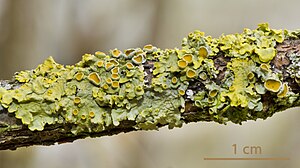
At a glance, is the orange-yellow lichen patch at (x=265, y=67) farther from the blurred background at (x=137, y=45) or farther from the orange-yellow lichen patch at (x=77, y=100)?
the blurred background at (x=137, y=45)

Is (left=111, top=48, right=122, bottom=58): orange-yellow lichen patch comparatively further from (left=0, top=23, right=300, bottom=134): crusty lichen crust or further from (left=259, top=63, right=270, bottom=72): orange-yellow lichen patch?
(left=259, top=63, right=270, bottom=72): orange-yellow lichen patch

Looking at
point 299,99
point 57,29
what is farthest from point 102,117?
point 57,29

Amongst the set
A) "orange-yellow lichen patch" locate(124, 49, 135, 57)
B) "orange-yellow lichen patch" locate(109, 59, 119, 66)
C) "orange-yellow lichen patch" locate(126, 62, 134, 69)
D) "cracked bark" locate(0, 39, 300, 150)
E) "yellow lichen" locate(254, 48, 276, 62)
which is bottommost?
"cracked bark" locate(0, 39, 300, 150)

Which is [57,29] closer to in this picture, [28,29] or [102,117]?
[28,29]

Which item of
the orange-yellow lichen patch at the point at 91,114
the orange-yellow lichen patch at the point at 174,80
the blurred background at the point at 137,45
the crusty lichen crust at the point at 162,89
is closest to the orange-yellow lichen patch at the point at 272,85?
the crusty lichen crust at the point at 162,89

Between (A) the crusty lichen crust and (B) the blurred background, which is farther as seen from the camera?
(B) the blurred background

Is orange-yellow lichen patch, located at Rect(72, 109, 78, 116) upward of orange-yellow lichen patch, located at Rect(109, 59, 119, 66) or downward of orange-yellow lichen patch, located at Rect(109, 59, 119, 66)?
downward

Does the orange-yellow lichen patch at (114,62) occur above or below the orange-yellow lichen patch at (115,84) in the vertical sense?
above

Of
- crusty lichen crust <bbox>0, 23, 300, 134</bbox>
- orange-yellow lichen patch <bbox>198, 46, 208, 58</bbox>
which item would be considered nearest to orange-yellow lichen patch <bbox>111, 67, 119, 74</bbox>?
crusty lichen crust <bbox>0, 23, 300, 134</bbox>

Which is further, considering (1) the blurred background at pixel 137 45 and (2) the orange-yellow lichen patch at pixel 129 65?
(1) the blurred background at pixel 137 45
